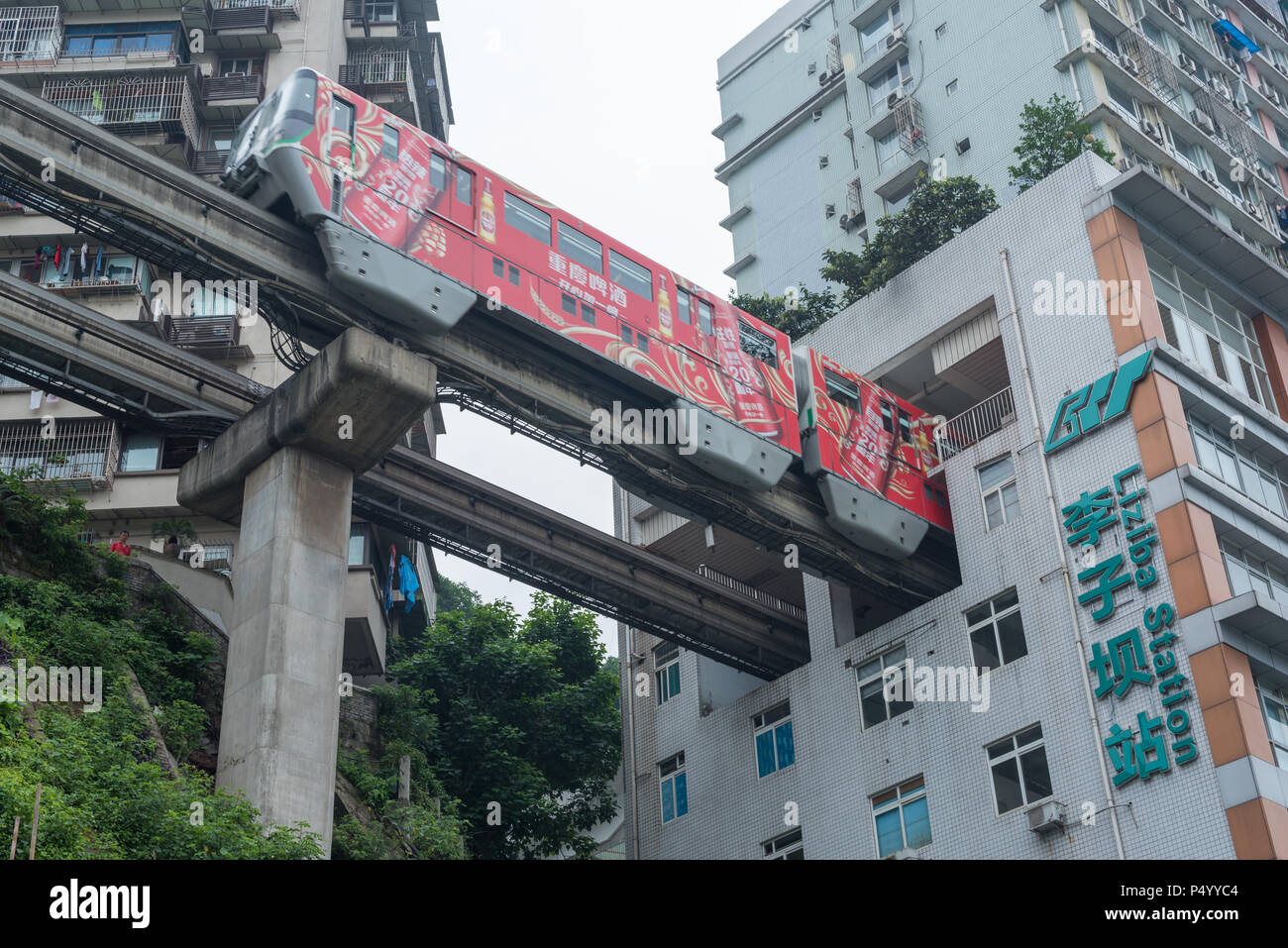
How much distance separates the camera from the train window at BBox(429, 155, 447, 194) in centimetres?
2295

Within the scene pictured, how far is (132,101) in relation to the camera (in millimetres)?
38469

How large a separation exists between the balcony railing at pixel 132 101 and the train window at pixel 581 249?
17.5 metres

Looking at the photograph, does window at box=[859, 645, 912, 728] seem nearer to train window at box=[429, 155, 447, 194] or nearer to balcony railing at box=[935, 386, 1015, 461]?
balcony railing at box=[935, 386, 1015, 461]

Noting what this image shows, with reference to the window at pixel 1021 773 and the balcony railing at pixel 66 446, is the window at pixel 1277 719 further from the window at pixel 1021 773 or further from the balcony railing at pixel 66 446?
the balcony railing at pixel 66 446

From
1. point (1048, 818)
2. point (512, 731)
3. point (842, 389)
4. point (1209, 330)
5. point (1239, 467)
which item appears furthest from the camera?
point (512, 731)

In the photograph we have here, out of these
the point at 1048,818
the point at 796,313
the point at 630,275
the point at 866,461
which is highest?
the point at 796,313

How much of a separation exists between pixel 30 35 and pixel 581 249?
23240 mm

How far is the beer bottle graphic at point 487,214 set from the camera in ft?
76.9

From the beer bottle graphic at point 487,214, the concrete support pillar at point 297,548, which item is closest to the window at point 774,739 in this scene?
the concrete support pillar at point 297,548

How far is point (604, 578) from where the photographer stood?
28.0 metres

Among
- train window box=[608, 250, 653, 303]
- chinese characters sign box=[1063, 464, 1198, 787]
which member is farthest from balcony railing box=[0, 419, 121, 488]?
chinese characters sign box=[1063, 464, 1198, 787]

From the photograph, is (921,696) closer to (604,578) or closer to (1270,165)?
(604,578)

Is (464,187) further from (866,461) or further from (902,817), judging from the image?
(902,817)

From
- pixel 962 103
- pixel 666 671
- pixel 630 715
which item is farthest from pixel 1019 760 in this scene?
pixel 962 103
